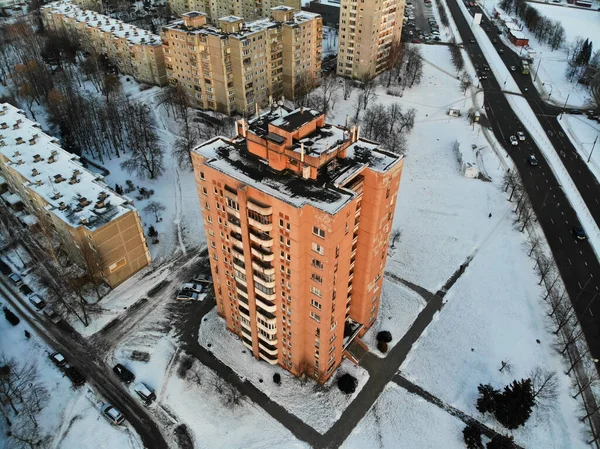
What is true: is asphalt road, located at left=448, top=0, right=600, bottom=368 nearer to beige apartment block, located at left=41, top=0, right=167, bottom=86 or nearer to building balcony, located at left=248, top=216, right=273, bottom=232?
building balcony, located at left=248, top=216, right=273, bottom=232

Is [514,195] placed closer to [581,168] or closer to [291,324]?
[581,168]

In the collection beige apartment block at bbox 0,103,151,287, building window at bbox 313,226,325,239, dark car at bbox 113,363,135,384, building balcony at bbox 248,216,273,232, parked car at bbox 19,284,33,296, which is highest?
building window at bbox 313,226,325,239

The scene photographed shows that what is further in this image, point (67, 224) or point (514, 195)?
point (514, 195)

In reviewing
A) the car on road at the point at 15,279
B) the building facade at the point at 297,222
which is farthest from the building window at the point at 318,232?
the car on road at the point at 15,279

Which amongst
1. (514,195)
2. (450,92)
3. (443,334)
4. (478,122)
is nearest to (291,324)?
(443,334)

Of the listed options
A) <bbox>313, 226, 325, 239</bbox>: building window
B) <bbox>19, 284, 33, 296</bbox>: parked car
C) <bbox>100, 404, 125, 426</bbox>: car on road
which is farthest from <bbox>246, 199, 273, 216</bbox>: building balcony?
<bbox>19, 284, 33, 296</bbox>: parked car

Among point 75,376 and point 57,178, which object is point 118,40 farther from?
point 75,376
